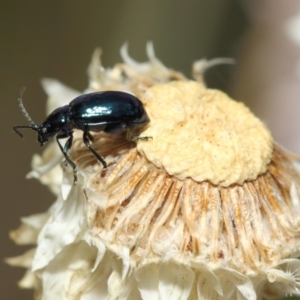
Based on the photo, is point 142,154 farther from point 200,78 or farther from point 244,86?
point 244,86

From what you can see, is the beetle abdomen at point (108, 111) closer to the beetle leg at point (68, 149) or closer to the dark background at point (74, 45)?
the beetle leg at point (68, 149)

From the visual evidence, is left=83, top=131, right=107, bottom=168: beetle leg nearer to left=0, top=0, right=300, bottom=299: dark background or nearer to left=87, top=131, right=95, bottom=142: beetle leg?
left=87, top=131, right=95, bottom=142: beetle leg

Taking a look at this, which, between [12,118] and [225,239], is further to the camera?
[12,118]

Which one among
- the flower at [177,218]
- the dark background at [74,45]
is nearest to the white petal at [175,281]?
the flower at [177,218]

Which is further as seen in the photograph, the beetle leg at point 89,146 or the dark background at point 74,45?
the dark background at point 74,45

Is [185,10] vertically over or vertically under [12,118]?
over

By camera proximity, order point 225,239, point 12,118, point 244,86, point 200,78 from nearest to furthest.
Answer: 1. point 225,239
2. point 200,78
3. point 244,86
4. point 12,118

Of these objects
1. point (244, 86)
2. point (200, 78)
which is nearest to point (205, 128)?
point (200, 78)
